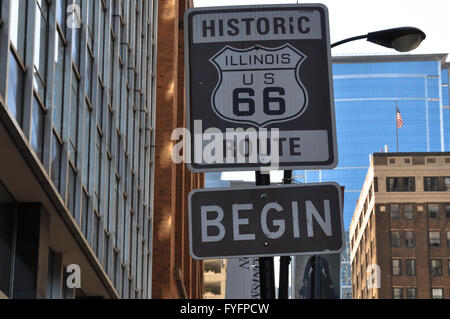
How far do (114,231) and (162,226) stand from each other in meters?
16.8

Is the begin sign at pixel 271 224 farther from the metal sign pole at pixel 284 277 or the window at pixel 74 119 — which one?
the window at pixel 74 119

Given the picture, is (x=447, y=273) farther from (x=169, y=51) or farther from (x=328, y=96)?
(x=328, y=96)

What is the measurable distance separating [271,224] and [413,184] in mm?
121077

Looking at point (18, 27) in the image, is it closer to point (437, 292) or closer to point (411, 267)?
point (411, 267)

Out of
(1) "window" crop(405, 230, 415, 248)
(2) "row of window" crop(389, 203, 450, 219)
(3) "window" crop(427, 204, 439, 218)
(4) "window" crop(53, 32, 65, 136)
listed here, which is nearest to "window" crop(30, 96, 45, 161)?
(4) "window" crop(53, 32, 65, 136)

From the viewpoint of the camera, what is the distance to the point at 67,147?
2091cm

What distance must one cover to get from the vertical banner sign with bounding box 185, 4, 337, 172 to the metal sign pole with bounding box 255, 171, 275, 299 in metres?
0.23

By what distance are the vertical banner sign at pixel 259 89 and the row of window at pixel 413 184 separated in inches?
4707

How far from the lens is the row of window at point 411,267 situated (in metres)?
121

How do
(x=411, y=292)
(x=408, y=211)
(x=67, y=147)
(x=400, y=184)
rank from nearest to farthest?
(x=67, y=147)
(x=411, y=292)
(x=408, y=211)
(x=400, y=184)

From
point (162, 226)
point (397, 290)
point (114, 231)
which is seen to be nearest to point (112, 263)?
point (114, 231)

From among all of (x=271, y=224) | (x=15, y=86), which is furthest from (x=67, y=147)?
(x=271, y=224)

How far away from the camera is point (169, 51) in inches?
1959

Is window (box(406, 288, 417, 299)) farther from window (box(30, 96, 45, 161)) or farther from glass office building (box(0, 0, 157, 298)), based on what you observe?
window (box(30, 96, 45, 161))
